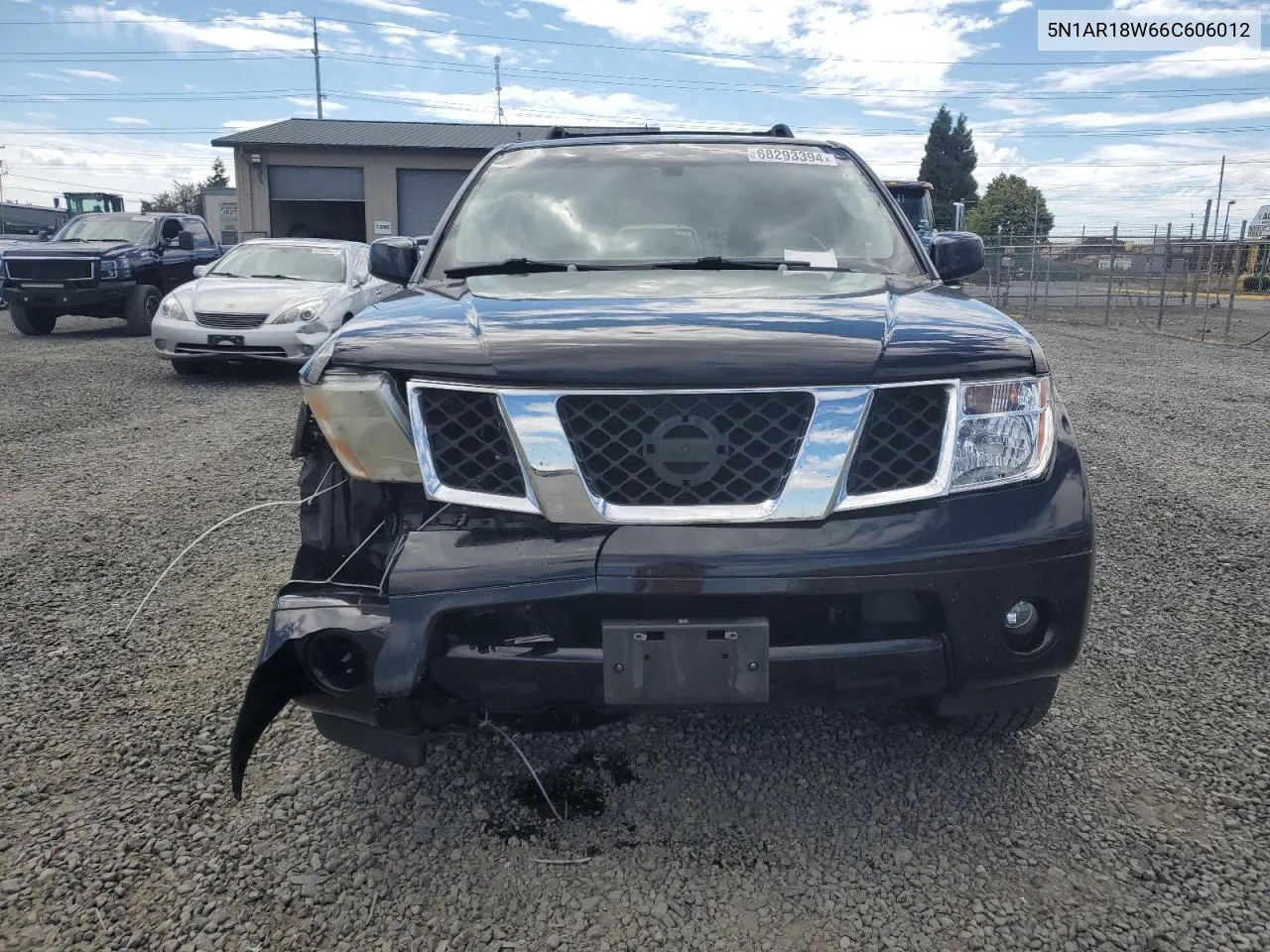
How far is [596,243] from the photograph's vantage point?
333cm

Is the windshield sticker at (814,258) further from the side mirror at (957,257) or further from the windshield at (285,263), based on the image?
the windshield at (285,263)

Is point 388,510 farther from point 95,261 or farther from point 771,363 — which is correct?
point 95,261

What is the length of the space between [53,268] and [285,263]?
4963 mm

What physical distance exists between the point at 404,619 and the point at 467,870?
24.0 inches

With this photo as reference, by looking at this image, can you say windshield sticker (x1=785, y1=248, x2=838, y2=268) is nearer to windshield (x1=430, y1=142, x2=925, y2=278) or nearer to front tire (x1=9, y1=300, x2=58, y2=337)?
windshield (x1=430, y1=142, x2=925, y2=278)

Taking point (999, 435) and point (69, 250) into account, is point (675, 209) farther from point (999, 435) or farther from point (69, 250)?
point (69, 250)

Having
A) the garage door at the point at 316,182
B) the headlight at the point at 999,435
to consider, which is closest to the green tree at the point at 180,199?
the garage door at the point at 316,182

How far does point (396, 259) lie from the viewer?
3611mm

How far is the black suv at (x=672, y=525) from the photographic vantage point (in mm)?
2033

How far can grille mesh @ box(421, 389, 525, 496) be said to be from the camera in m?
2.15

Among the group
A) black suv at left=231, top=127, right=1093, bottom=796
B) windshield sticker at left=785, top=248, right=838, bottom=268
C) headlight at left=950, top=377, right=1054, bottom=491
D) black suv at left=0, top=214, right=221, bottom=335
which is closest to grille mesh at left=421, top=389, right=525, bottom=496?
black suv at left=231, top=127, right=1093, bottom=796

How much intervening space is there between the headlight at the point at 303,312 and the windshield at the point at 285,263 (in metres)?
0.94

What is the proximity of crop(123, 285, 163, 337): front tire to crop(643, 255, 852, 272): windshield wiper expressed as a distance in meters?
13.3

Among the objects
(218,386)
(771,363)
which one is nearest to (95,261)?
(218,386)
